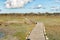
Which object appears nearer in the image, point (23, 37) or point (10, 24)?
point (23, 37)

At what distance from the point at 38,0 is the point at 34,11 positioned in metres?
0.51

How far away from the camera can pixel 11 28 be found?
5.82m

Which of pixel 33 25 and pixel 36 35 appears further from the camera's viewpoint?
pixel 33 25

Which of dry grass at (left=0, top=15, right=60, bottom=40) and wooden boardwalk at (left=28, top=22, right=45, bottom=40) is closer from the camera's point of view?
wooden boardwalk at (left=28, top=22, right=45, bottom=40)

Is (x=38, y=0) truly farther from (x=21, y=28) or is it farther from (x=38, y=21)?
(x=21, y=28)

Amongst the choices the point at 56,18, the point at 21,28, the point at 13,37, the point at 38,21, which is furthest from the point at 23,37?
the point at 56,18

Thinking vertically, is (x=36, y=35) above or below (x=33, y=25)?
above

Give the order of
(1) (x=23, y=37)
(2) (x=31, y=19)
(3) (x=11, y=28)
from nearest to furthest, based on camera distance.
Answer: (1) (x=23, y=37), (3) (x=11, y=28), (2) (x=31, y=19)

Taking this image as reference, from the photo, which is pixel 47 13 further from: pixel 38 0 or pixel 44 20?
pixel 38 0

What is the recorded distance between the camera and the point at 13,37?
513cm

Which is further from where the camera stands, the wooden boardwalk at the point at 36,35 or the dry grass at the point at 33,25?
the dry grass at the point at 33,25

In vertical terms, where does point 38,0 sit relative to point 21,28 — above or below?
above

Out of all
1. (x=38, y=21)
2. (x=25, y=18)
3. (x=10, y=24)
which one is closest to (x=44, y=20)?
(x=38, y=21)

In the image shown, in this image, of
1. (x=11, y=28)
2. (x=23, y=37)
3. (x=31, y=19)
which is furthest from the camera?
(x=31, y=19)
